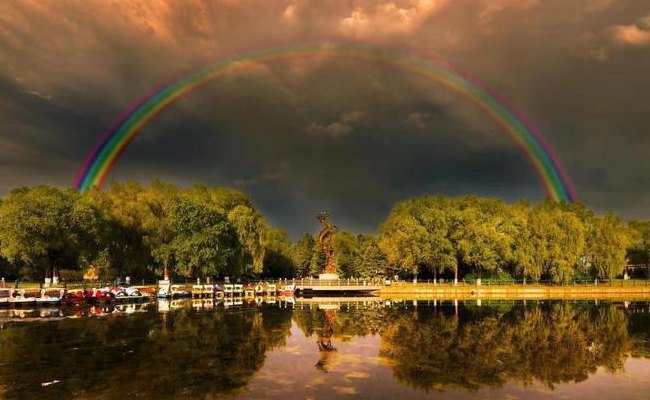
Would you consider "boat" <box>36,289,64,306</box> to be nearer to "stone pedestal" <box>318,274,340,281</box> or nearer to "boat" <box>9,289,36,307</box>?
"boat" <box>9,289,36,307</box>

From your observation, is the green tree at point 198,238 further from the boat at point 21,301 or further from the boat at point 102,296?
the boat at point 21,301

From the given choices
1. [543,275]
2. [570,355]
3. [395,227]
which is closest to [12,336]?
[570,355]

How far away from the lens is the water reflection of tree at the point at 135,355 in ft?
68.3

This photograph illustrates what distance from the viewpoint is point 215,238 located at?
8056 cm

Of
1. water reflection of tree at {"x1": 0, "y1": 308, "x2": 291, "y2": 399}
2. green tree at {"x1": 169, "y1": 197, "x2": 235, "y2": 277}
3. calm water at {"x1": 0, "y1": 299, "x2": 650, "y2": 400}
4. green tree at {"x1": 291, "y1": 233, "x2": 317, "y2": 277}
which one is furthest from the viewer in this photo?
green tree at {"x1": 291, "y1": 233, "x2": 317, "y2": 277}

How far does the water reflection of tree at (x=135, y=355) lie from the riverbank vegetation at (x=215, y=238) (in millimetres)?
32379

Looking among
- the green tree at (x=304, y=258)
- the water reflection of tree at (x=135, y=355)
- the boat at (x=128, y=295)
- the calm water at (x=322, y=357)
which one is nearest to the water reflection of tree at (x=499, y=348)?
the calm water at (x=322, y=357)

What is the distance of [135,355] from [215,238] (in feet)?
175

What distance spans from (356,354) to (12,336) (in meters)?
22.0

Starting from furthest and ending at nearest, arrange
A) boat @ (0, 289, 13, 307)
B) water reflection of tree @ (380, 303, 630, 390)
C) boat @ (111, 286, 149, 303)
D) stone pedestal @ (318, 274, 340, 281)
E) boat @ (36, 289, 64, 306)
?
stone pedestal @ (318, 274, 340, 281), boat @ (111, 286, 149, 303), boat @ (0, 289, 13, 307), boat @ (36, 289, 64, 306), water reflection of tree @ (380, 303, 630, 390)

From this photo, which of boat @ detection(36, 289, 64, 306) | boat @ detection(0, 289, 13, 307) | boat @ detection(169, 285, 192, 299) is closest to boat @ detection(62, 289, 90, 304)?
boat @ detection(36, 289, 64, 306)

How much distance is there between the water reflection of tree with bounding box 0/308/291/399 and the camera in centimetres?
2081

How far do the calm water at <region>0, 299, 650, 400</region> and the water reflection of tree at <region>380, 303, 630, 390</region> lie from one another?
3.7 inches

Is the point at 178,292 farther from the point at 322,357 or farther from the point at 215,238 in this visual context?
the point at 322,357
